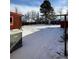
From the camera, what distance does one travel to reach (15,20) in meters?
1.65

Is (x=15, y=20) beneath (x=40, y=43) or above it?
above

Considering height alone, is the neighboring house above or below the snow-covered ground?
above

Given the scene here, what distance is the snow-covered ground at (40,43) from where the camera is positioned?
1.60 meters

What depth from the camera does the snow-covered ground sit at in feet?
5.24

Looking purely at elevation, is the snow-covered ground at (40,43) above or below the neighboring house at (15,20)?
below

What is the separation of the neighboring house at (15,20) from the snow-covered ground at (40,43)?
8cm

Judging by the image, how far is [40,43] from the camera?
1642 millimetres

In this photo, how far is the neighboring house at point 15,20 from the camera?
1.64 m

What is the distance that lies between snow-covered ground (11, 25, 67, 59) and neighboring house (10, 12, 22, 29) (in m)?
0.08

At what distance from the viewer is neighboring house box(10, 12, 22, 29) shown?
1.64 metres

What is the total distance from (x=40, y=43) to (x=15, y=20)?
40 centimetres

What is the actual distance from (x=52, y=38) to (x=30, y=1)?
50 cm
